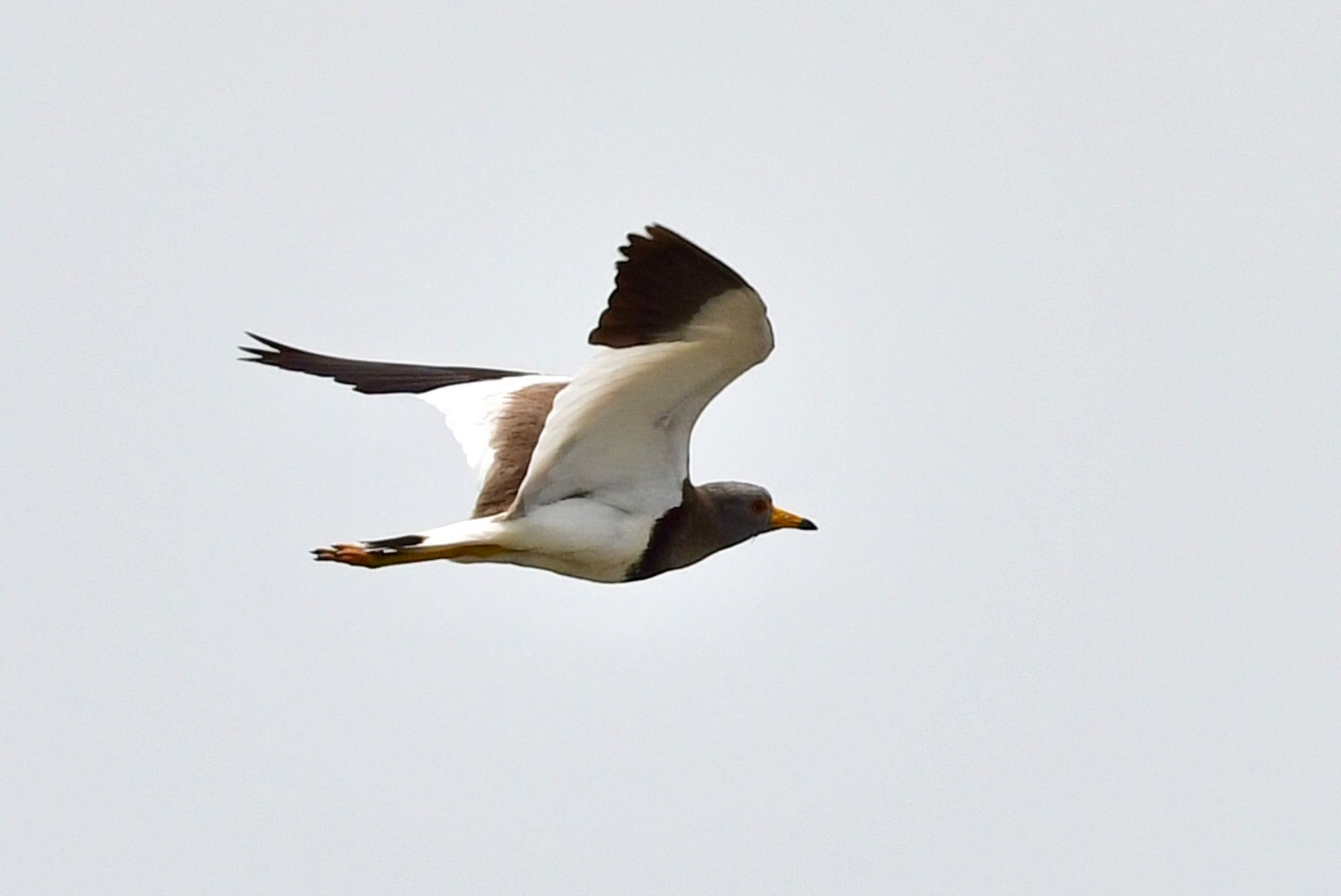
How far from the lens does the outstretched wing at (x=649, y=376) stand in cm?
1097

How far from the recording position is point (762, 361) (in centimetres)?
1186

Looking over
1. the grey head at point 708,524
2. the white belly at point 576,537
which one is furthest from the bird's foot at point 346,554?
the grey head at point 708,524

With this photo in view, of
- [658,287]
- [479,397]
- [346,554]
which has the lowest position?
[346,554]

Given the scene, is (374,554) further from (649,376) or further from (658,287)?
(658,287)

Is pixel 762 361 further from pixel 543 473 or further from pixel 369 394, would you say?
pixel 369 394

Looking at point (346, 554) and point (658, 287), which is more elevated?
point (658, 287)

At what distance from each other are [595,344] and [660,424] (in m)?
1.27

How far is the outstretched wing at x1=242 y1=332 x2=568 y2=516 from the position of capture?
13.7 meters

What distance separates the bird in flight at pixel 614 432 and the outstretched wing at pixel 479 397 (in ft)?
0.04

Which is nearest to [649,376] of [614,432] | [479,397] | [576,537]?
[614,432]

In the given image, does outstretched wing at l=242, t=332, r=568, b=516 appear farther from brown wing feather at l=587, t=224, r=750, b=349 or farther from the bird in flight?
brown wing feather at l=587, t=224, r=750, b=349

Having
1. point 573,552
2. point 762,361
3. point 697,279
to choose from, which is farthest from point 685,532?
point 697,279

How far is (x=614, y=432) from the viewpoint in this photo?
12625 mm

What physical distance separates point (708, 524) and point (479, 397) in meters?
1.77
